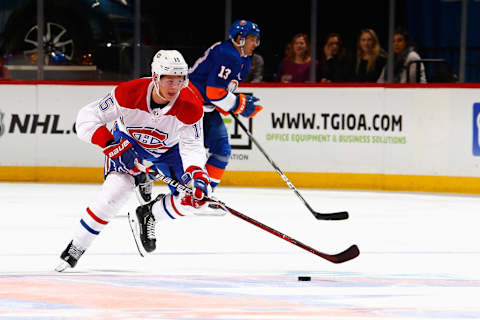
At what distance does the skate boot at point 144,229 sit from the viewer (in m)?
4.74

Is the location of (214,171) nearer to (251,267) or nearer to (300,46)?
(251,267)

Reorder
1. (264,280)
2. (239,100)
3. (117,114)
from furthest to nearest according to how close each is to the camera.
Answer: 1. (239,100)
2. (117,114)
3. (264,280)

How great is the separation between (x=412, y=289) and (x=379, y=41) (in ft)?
15.7

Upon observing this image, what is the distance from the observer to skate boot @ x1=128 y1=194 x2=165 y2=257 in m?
4.74

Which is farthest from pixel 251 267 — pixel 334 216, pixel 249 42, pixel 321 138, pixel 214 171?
pixel 321 138

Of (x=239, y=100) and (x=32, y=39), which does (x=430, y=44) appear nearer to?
(x=239, y=100)

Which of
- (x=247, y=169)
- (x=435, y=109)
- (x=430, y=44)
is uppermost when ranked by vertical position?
(x=430, y=44)

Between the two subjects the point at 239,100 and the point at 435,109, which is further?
the point at 435,109

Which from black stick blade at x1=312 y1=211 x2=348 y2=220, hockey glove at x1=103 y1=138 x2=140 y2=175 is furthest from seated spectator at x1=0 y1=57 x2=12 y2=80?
hockey glove at x1=103 y1=138 x2=140 y2=175

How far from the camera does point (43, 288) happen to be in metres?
3.84

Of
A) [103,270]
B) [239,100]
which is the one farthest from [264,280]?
[239,100]

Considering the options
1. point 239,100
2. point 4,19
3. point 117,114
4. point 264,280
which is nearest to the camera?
point 264,280

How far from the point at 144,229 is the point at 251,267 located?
591 millimetres

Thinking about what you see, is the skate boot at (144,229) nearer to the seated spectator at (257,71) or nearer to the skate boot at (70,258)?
the skate boot at (70,258)
